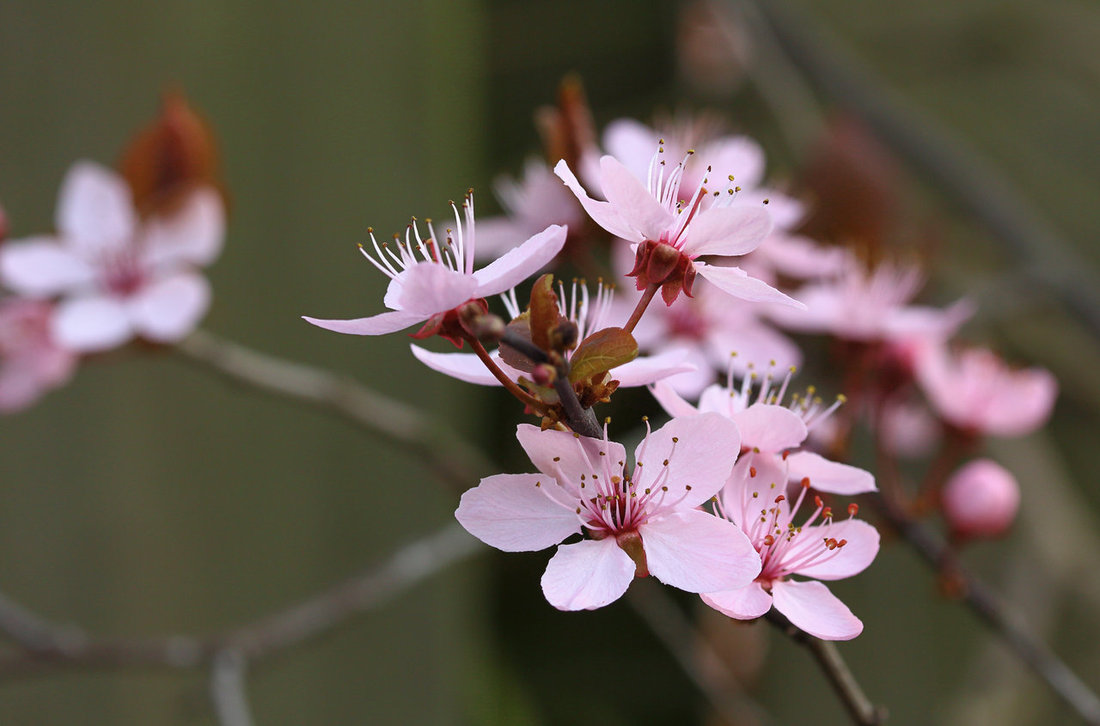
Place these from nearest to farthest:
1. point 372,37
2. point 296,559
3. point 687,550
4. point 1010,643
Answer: point 687,550 < point 1010,643 < point 296,559 < point 372,37

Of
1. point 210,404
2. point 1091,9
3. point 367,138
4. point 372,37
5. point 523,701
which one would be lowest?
point 523,701

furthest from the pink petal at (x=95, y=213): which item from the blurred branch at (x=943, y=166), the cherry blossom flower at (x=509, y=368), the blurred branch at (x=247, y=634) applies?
the blurred branch at (x=943, y=166)

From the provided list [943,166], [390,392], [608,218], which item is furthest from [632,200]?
[390,392]

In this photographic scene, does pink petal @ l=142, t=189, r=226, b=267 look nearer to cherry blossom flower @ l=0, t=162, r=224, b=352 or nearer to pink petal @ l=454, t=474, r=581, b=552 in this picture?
cherry blossom flower @ l=0, t=162, r=224, b=352

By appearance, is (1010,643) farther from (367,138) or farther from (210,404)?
(367,138)

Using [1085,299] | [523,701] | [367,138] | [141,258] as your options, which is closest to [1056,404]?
[1085,299]

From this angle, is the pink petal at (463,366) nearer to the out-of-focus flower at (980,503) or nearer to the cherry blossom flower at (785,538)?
the cherry blossom flower at (785,538)

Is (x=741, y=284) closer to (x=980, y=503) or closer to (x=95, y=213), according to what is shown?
(x=980, y=503)
